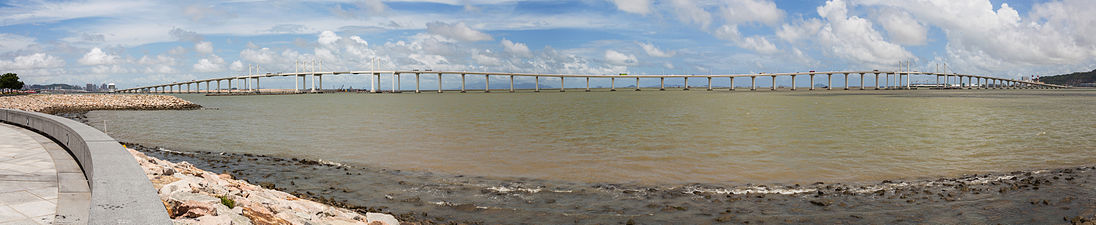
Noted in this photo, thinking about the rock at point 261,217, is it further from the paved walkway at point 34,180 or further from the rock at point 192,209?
the paved walkway at point 34,180

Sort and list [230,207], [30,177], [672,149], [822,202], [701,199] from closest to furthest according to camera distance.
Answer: [230,207]
[30,177]
[822,202]
[701,199]
[672,149]

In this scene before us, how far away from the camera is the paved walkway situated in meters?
6.53

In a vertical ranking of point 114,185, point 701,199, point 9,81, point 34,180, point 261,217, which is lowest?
point 701,199

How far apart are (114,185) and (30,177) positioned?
4.03 meters

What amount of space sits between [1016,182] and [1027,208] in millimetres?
3356

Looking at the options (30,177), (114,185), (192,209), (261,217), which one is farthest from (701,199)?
(30,177)

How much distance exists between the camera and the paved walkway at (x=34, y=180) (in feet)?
21.4

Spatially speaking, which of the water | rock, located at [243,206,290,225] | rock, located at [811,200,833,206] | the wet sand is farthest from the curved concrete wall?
rock, located at [811,200,833,206]

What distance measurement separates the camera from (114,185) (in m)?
6.18

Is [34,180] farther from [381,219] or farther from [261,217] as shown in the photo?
[381,219]

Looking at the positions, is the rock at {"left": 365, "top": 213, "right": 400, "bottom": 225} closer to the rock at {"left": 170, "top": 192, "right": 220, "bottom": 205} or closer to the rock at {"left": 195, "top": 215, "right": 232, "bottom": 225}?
the rock at {"left": 170, "top": 192, "right": 220, "bottom": 205}

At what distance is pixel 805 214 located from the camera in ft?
35.0

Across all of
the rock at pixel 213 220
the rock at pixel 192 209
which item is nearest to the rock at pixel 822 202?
the rock at pixel 213 220

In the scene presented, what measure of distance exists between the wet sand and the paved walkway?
3.69m
